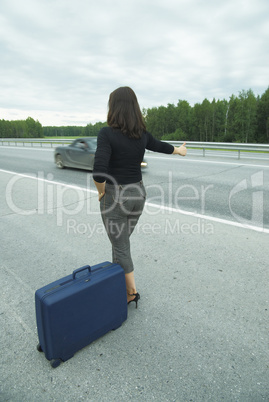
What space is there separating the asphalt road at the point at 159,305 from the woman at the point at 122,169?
536 millimetres

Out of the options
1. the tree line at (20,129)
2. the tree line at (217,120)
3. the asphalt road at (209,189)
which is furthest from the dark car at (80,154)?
the tree line at (20,129)

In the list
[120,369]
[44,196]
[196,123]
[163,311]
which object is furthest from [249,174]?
[196,123]

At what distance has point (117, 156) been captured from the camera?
2318 mm

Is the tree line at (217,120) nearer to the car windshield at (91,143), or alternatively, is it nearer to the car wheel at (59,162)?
the car wheel at (59,162)

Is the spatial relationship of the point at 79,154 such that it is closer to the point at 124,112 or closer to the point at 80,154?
the point at 80,154

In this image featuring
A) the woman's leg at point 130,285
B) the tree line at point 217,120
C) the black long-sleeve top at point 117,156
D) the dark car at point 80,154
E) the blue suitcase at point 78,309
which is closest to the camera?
the blue suitcase at point 78,309

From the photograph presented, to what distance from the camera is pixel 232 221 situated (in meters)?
5.10

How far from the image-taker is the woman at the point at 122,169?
2.26 metres

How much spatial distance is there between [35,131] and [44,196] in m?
118

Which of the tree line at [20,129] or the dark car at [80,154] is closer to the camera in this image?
the dark car at [80,154]

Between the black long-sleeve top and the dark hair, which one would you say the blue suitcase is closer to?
the black long-sleeve top

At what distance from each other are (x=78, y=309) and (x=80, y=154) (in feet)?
31.1

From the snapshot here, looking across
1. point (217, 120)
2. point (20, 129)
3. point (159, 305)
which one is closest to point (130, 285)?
point (159, 305)

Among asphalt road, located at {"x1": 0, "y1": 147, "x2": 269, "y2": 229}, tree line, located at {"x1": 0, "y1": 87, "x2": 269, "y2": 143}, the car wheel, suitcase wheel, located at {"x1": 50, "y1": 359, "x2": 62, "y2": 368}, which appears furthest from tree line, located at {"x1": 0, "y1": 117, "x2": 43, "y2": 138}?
suitcase wheel, located at {"x1": 50, "y1": 359, "x2": 62, "y2": 368}
